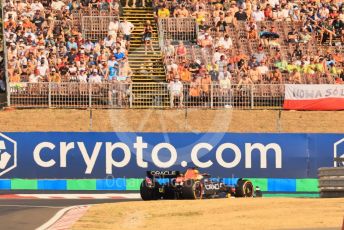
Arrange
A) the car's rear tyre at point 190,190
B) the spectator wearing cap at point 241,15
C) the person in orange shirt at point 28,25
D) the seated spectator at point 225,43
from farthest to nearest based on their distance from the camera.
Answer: the spectator wearing cap at point 241,15 → the seated spectator at point 225,43 → the person in orange shirt at point 28,25 → the car's rear tyre at point 190,190

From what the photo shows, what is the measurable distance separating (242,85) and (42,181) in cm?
759

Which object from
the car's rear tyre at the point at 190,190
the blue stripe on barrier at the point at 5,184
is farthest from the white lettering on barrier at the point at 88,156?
the car's rear tyre at the point at 190,190

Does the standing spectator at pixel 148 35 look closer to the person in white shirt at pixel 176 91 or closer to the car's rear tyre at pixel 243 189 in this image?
the person in white shirt at pixel 176 91

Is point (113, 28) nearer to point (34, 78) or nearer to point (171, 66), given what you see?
point (171, 66)

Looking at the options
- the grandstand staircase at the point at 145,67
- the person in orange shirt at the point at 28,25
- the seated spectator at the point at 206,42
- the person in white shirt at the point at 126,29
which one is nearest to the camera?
the grandstand staircase at the point at 145,67

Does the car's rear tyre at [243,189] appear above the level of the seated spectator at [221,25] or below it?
below

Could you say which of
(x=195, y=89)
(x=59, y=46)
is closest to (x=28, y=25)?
(x=59, y=46)

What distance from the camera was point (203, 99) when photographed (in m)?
34.5

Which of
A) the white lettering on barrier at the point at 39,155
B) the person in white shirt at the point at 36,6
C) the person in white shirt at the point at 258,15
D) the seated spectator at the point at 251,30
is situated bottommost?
the white lettering on barrier at the point at 39,155

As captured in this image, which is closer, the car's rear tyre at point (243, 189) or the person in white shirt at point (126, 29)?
the car's rear tyre at point (243, 189)

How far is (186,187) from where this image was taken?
2619cm

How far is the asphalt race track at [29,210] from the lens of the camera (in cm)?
1950

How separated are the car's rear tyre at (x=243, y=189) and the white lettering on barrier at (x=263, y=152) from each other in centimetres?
481

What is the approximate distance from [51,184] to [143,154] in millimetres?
3053
